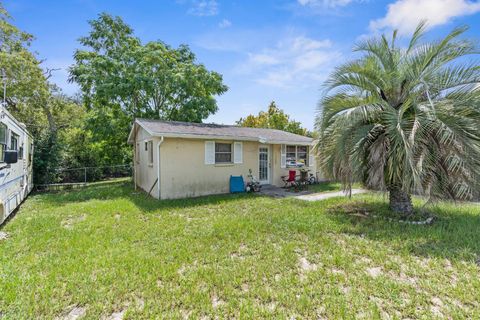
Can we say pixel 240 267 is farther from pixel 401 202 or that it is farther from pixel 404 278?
pixel 401 202

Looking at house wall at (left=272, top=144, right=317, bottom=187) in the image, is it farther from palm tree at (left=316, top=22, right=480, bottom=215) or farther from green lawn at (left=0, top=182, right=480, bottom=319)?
green lawn at (left=0, top=182, right=480, bottom=319)

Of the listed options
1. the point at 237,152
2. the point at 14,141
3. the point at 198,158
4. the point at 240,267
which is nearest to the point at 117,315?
the point at 240,267

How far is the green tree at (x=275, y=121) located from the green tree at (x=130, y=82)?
1211 centimetres

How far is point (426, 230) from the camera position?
556cm

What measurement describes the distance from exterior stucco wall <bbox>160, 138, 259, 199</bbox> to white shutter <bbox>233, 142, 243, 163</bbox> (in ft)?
0.89

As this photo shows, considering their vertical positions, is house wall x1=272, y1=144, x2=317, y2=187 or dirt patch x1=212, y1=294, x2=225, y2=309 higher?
house wall x1=272, y1=144, x2=317, y2=187

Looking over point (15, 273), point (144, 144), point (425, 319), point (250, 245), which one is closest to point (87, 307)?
point (15, 273)

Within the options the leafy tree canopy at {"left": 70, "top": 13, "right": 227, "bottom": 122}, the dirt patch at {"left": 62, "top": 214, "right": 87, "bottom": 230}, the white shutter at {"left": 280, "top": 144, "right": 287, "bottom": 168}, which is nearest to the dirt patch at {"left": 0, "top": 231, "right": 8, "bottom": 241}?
the dirt patch at {"left": 62, "top": 214, "right": 87, "bottom": 230}

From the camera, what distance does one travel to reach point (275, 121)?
2834 cm

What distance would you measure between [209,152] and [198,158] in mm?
584

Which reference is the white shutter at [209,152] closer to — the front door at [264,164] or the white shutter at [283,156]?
the front door at [264,164]

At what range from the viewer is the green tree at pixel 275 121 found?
28.2m

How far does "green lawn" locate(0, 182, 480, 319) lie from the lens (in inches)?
118

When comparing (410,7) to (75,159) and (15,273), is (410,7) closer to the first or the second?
(15,273)
